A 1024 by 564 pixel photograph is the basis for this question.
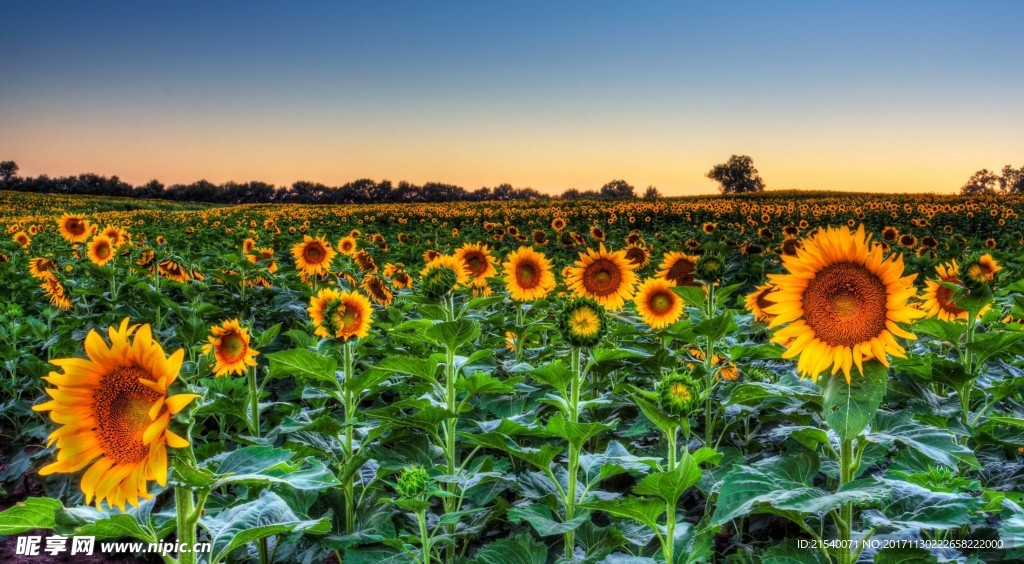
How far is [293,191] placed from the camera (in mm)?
63062

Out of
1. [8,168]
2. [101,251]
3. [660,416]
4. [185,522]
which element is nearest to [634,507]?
[660,416]

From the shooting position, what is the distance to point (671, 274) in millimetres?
4895

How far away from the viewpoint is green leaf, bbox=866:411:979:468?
64.2 inches

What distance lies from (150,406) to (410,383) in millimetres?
1907

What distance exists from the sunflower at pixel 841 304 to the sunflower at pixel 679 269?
2.92m

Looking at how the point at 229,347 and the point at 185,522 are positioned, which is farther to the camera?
the point at 229,347

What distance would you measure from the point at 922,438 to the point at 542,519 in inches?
42.4

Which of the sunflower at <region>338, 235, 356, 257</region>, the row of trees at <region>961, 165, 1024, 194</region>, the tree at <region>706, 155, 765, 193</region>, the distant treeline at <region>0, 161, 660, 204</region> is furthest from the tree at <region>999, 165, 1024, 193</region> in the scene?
the sunflower at <region>338, 235, 356, 257</region>

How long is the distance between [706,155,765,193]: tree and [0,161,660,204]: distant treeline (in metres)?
30.2

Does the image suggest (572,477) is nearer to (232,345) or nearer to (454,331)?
(454,331)

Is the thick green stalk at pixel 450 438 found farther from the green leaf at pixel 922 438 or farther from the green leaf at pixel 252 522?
the green leaf at pixel 922 438

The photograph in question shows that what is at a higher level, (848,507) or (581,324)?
(581,324)

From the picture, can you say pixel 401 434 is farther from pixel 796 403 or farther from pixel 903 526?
pixel 903 526

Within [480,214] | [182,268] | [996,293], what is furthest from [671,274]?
[480,214]
